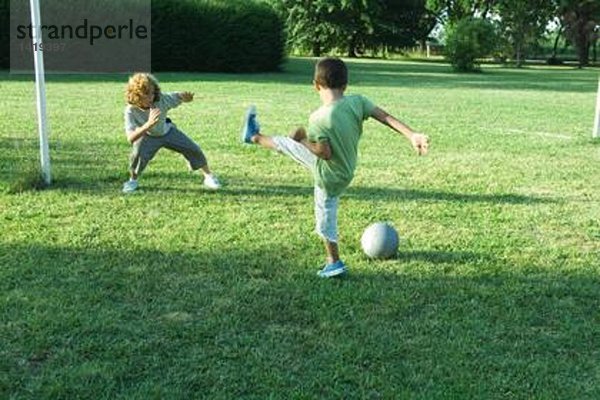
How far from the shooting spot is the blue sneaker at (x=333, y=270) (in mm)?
4707

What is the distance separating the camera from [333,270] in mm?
4723

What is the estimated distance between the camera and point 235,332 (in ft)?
12.6

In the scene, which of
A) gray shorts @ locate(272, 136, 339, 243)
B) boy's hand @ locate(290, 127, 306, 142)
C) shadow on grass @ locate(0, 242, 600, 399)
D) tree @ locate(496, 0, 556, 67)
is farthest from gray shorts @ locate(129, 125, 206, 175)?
tree @ locate(496, 0, 556, 67)

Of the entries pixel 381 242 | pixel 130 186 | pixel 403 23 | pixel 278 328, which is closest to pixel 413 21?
pixel 403 23

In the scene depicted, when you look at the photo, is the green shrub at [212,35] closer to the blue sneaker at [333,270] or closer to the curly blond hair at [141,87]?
the curly blond hair at [141,87]

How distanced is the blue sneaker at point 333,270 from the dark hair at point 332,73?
3.71 ft

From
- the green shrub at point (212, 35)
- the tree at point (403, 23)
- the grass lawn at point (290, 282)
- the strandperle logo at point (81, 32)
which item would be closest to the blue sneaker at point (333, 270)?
the grass lawn at point (290, 282)

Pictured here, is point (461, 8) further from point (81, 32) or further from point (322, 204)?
point (322, 204)

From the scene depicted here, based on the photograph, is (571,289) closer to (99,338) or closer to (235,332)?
(235,332)

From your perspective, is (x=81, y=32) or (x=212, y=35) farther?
(x=212, y=35)

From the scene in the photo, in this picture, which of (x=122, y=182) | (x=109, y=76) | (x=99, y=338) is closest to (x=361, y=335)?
(x=99, y=338)

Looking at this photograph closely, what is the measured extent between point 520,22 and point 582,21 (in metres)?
7.58

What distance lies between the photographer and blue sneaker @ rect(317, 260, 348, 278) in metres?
4.71

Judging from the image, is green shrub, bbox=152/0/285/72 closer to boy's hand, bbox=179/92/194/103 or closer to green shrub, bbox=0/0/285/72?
green shrub, bbox=0/0/285/72
